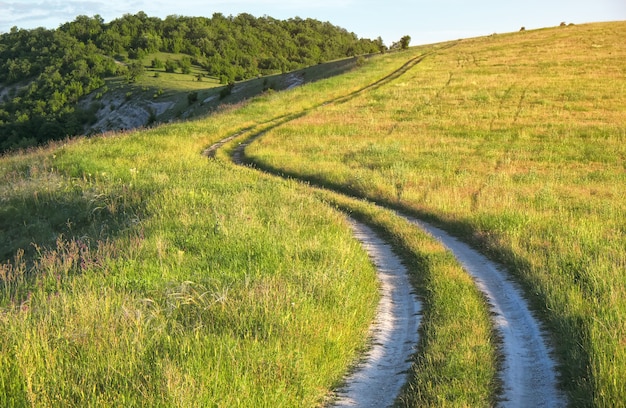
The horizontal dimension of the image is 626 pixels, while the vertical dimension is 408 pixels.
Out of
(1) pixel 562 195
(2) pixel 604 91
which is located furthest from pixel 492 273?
(2) pixel 604 91

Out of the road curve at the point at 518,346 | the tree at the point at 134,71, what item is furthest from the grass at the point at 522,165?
the tree at the point at 134,71

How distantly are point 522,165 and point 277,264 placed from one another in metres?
16.8

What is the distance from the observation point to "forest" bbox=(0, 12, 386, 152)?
89.2 m

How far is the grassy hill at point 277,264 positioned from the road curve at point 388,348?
0.21 metres

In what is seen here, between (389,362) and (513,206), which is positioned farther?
(513,206)

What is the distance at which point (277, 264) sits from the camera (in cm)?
883

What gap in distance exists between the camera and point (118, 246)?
9.84 meters

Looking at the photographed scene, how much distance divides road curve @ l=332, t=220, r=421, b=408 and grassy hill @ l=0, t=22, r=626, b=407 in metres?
0.21

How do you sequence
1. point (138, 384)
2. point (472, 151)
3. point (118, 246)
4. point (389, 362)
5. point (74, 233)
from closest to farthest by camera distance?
1. point (138, 384)
2. point (389, 362)
3. point (118, 246)
4. point (74, 233)
5. point (472, 151)

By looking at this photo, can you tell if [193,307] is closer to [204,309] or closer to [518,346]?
[204,309]

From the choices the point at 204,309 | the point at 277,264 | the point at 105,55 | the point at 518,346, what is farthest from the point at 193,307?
the point at 105,55

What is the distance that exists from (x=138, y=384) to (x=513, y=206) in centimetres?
1200

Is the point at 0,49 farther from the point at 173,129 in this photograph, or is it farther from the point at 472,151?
the point at 472,151

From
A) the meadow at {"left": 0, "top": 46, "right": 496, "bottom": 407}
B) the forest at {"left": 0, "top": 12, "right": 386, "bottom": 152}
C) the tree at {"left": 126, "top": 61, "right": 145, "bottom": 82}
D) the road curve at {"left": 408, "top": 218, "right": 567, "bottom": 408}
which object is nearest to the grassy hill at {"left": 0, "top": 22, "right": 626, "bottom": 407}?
the meadow at {"left": 0, "top": 46, "right": 496, "bottom": 407}
